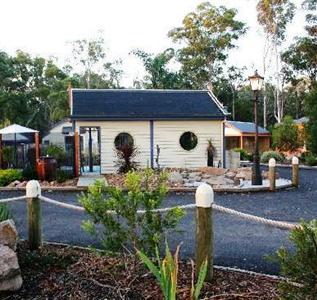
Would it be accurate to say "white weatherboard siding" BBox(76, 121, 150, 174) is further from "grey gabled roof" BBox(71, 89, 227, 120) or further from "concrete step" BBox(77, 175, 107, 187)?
"concrete step" BBox(77, 175, 107, 187)

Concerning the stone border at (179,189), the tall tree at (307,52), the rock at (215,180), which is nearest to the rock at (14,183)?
the stone border at (179,189)

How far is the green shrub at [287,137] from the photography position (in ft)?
112

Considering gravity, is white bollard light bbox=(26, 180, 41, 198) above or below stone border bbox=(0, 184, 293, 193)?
above

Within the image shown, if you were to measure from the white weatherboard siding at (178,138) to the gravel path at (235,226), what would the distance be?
7.27m

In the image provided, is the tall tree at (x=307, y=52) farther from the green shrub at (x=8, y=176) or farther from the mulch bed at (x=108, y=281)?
the mulch bed at (x=108, y=281)

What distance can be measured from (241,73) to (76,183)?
40.5 m

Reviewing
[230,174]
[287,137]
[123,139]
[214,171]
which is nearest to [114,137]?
[123,139]

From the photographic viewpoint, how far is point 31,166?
18328mm

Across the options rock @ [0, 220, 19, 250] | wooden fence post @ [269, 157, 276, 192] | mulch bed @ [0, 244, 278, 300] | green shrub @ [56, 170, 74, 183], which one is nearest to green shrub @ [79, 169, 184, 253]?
mulch bed @ [0, 244, 278, 300]

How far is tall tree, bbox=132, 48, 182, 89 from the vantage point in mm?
48631

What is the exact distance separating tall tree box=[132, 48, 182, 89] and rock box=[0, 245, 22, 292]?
4435cm

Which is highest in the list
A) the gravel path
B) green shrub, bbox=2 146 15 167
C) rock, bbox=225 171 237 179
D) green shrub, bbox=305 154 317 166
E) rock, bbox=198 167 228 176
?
green shrub, bbox=2 146 15 167

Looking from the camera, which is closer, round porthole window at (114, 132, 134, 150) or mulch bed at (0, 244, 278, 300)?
mulch bed at (0, 244, 278, 300)

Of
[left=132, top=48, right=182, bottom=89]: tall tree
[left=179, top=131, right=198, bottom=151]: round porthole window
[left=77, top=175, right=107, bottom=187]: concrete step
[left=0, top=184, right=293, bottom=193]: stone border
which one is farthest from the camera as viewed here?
[left=132, top=48, right=182, bottom=89]: tall tree
